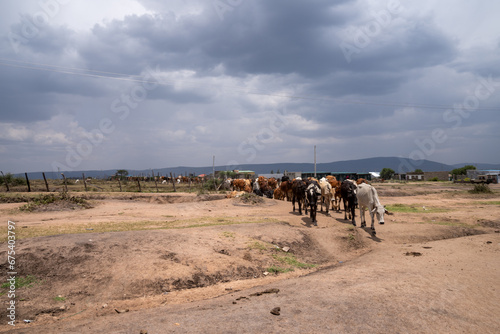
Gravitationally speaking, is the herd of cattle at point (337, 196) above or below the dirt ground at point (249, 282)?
above

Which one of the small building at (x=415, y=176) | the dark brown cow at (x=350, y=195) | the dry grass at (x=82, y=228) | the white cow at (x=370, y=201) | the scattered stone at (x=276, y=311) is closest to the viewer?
the scattered stone at (x=276, y=311)

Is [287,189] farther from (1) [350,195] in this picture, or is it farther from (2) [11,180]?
(2) [11,180]

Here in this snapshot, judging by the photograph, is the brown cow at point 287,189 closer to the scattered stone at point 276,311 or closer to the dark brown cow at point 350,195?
the dark brown cow at point 350,195

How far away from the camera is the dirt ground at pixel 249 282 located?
5.08m

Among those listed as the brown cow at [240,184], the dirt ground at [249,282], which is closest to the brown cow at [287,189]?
the brown cow at [240,184]

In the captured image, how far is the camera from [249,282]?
26.5 feet

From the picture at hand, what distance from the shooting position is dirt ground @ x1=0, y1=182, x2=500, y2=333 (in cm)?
508

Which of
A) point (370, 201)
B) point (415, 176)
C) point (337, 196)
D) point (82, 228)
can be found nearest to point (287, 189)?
point (337, 196)

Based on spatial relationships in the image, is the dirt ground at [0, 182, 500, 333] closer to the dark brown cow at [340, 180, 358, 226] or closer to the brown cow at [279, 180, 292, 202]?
the dark brown cow at [340, 180, 358, 226]

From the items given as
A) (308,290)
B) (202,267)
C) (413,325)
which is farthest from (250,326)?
(202,267)

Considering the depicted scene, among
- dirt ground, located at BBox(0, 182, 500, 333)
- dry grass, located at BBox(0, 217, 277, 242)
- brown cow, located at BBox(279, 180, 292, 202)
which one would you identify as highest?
brown cow, located at BBox(279, 180, 292, 202)

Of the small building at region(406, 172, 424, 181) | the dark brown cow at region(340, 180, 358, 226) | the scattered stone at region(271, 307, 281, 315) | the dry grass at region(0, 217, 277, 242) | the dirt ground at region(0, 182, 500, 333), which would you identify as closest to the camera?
the dirt ground at region(0, 182, 500, 333)

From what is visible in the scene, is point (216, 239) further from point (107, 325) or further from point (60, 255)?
point (107, 325)

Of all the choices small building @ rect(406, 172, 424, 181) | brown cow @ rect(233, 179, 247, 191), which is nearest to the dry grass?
brown cow @ rect(233, 179, 247, 191)
